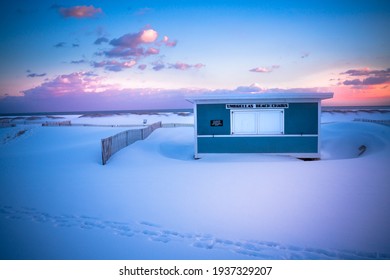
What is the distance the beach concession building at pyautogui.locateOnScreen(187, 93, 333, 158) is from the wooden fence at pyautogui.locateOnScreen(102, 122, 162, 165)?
448cm

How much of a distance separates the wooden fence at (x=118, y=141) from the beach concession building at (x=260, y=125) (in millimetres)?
4483

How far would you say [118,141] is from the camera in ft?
47.5

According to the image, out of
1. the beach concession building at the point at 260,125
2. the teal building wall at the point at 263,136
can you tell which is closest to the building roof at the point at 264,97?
the beach concession building at the point at 260,125

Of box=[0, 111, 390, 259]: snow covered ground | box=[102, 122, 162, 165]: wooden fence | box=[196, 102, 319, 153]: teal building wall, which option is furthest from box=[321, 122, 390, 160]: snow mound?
box=[102, 122, 162, 165]: wooden fence

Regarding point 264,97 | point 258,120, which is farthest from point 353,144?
point 264,97

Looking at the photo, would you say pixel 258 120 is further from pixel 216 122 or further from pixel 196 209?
pixel 196 209

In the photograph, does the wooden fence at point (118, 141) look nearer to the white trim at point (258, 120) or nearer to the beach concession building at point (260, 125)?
the beach concession building at point (260, 125)

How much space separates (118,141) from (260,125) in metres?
7.99

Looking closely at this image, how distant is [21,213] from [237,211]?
17.6 ft

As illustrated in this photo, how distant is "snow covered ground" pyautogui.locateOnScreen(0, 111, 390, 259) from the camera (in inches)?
180

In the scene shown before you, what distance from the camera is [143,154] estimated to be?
1402 centimetres

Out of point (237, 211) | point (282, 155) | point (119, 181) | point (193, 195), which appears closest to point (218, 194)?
point (193, 195)

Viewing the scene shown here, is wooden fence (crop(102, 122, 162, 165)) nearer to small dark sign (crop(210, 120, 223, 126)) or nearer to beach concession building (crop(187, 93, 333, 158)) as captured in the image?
beach concession building (crop(187, 93, 333, 158))

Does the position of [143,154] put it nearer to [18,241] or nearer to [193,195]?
[193,195]
